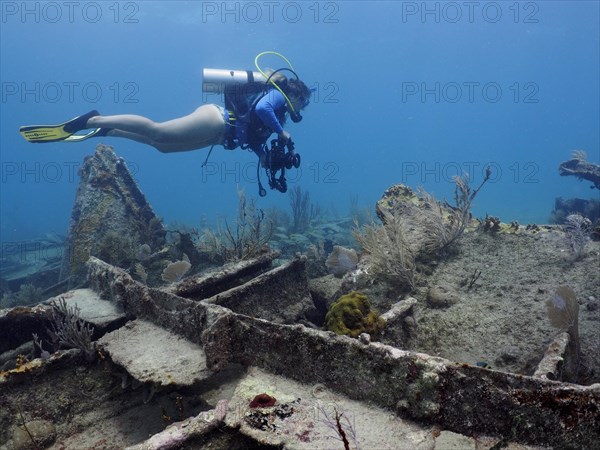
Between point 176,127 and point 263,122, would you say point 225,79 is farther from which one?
point 263,122

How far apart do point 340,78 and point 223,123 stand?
116m

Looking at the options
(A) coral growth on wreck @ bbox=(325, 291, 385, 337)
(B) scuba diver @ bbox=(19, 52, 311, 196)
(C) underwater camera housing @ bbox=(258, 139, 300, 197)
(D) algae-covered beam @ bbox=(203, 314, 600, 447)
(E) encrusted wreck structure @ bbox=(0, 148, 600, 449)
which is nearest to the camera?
(D) algae-covered beam @ bbox=(203, 314, 600, 447)

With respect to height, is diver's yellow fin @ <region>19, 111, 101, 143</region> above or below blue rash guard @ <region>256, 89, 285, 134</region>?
below

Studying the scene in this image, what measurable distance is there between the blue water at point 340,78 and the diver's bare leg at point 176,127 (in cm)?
381

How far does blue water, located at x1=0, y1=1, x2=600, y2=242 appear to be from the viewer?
201 ft

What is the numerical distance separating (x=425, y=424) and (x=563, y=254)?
490cm

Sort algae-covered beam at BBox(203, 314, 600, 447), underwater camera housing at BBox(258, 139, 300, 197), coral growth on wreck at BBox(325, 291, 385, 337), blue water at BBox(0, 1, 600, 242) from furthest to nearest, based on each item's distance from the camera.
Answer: blue water at BBox(0, 1, 600, 242), underwater camera housing at BBox(258, 139, 300, 197), coral growth on wreck at BBox(325, 291, 385, 337), algae-covered beam at BBox(203, 314, 600, 447)

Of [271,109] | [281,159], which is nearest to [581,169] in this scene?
[281,159]

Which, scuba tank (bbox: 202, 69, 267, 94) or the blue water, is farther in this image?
the blue water

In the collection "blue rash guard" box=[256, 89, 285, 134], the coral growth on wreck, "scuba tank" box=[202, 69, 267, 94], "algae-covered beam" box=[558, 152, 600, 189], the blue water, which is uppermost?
the blue water

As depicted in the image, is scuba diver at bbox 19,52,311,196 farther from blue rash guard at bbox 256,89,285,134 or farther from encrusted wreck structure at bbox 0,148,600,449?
encrusted wreck structure at bbox 0,148,600,449

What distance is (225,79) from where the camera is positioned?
9.20 m

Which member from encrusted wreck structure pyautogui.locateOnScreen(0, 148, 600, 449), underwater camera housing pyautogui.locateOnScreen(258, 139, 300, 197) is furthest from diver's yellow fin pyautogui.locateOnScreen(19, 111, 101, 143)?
encrusted wreck structure pyautogui.locateOnScreen(0, 148, 600, 449)

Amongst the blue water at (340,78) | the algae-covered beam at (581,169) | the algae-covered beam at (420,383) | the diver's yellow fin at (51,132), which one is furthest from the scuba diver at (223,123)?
the algae-covered beam at (581,169)
